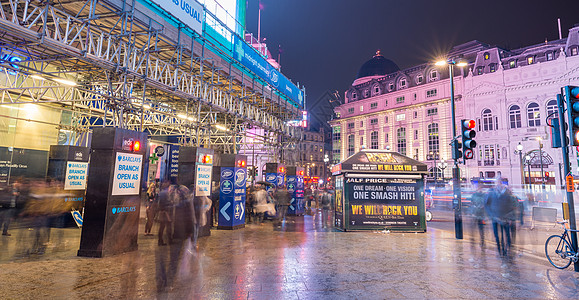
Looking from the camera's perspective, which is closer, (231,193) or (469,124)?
(469,124)

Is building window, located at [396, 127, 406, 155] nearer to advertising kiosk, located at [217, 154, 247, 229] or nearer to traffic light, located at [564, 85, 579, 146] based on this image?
advertising kiosk, located at [217, 154, 247, 229]

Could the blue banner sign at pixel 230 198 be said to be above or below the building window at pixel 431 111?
below

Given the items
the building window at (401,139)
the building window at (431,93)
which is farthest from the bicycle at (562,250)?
the building window at (401,139)

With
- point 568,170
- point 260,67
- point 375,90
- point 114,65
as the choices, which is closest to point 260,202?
point 260,67

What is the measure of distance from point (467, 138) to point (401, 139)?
5176 cm

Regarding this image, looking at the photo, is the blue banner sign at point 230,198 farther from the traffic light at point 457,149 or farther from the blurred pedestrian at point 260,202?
the traffic light at point 457,149

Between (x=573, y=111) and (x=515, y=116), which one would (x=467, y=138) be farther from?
(x=515, y=116)

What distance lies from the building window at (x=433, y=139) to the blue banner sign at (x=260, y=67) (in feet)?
131

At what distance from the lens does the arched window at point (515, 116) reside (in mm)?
45203

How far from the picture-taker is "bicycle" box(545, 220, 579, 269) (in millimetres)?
7250

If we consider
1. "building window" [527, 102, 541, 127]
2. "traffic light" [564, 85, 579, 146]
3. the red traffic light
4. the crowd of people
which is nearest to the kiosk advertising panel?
the crowd of people

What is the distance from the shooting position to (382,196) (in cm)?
1262

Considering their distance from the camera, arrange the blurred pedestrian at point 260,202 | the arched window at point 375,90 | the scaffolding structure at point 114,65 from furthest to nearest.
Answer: the arched window at point 375,90 < the blurred pedestrian at point 260,202 < the scaffolding structure at point 114,65

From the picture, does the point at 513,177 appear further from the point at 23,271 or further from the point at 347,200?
the point at 23,271
